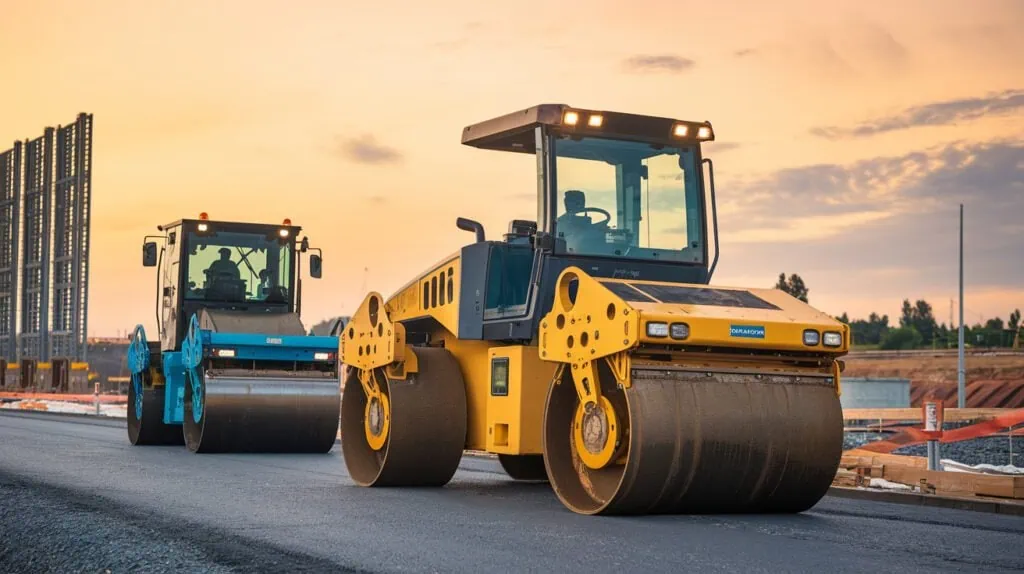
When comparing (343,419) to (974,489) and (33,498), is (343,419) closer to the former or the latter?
(33,498)

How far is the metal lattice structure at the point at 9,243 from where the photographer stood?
53.3 m

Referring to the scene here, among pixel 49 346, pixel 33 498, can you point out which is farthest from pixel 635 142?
pixel 49 346

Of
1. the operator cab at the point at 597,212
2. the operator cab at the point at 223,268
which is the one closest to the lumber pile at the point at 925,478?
the operator cab at the point at 597,212

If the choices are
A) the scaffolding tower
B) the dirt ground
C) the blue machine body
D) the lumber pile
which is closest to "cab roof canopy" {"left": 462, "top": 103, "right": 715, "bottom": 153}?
the lumber pile

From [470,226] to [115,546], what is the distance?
4493mm

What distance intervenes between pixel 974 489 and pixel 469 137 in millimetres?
5351

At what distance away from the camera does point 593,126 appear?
10.7m

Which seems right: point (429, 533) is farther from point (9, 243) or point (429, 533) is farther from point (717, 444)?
point (9, 243)

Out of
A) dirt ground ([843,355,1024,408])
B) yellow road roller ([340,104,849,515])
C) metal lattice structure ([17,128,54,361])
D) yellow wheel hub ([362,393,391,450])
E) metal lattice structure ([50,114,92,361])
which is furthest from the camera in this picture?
dirt ground ([843,355,1024,408])

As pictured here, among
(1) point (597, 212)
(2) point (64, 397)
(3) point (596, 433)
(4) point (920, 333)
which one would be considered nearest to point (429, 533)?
(3) point (596, 433)

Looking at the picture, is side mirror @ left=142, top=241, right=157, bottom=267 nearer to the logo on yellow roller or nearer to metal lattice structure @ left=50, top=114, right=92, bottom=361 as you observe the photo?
the logo on yellow roller

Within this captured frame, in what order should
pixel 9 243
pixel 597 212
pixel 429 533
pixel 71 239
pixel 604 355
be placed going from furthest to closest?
pixel 9 243 → pixel 71 239 → pixel 597 212 → pixel 604 355 → pixel 429 533

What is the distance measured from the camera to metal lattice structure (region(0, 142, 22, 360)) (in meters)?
53.3

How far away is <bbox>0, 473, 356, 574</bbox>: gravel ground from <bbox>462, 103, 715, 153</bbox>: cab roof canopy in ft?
13.9
